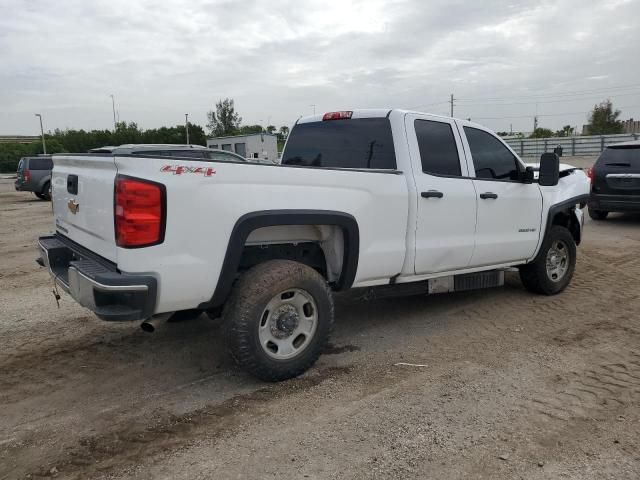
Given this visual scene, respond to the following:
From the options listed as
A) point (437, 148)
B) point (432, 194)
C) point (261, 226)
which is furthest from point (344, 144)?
point (261, 226)

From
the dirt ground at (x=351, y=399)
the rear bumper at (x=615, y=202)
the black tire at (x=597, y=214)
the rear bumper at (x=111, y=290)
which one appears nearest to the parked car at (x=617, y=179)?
the rear bumper at (x=615, y=202)

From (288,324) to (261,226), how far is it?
0.76 meters

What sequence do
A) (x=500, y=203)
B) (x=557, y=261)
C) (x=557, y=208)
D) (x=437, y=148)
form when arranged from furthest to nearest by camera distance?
Answer: (x=557, y=261) → (x=557, y=208) → (x=500, y=203) → (x=437, y=148)

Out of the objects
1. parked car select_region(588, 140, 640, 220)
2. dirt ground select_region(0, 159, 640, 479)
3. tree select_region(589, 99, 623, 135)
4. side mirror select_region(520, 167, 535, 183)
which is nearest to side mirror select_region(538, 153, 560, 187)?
side mirror select_region(520, 167, 535, 183)

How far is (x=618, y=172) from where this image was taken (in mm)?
10984

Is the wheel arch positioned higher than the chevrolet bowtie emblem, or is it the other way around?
the chevrolet bowtie emblem

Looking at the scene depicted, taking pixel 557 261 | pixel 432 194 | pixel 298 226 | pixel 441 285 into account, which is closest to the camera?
pixel 298 226

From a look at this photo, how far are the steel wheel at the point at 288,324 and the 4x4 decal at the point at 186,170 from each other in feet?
3.14

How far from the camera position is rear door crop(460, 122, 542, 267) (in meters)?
5.01

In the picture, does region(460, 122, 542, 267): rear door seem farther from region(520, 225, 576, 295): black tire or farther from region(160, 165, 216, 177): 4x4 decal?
region(160, 165, 216, 177): 4x4 decal

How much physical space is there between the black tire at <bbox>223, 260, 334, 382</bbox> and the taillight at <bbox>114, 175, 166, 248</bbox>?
0.71m

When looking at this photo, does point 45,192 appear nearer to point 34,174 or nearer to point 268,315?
point 34,174

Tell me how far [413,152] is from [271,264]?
5.41 feet

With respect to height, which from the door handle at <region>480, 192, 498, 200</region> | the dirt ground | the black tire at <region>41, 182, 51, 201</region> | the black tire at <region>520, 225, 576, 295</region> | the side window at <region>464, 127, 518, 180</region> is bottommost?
the black tire at <region>41, 182, 51, 201</region>
